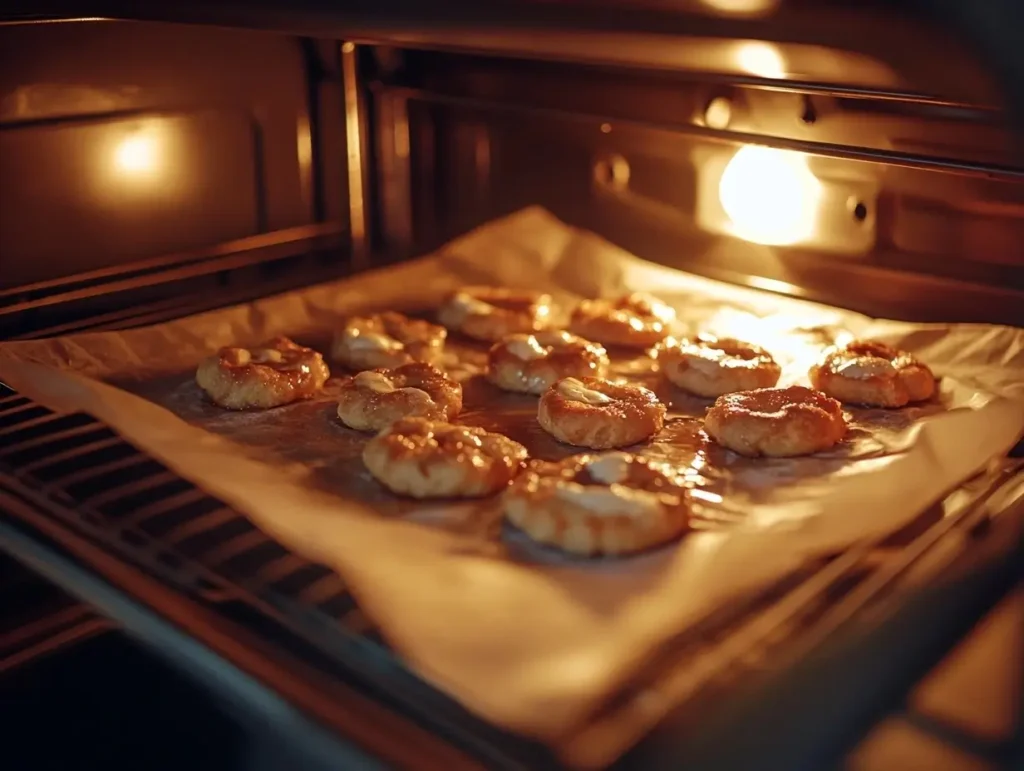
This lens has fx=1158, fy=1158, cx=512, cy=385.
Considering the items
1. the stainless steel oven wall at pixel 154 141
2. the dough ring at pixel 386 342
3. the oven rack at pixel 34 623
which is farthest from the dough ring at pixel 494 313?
the oven rack at pixel 34 623

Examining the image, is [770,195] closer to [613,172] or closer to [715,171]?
[715,171]

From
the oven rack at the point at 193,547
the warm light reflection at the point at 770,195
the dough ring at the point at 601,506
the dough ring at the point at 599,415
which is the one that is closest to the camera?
the oven rack at the point at 193,547

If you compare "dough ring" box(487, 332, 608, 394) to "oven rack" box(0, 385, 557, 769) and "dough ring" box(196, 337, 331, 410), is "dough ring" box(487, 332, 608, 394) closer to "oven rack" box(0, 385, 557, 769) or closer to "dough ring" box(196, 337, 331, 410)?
"dough ring" box(196, 337, 331, 410)

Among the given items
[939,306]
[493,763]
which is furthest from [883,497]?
[493,763]

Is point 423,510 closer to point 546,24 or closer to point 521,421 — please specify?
point 521,421

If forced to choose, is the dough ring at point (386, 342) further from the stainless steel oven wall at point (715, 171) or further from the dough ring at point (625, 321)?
the stainless steel oven wall at point (715, 171)

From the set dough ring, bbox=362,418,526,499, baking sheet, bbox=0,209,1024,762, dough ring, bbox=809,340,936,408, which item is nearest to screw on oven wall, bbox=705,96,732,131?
baking sheet, bbox=0,209,1024,762

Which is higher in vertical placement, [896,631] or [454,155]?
[454,155]
